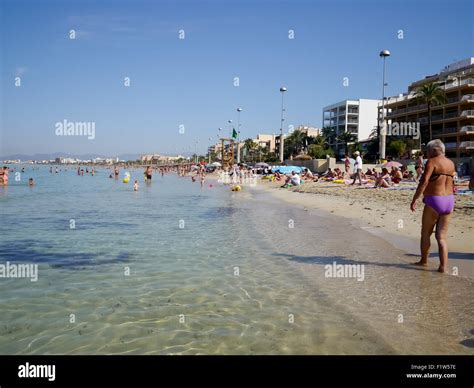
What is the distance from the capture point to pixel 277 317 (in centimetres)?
473

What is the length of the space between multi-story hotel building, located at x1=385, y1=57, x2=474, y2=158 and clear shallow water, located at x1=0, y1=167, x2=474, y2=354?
5558cm

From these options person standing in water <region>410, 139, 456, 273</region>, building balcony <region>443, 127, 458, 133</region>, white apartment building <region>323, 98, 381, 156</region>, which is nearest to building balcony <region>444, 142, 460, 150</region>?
building balcony <region>443, 127, 458, 133</region>

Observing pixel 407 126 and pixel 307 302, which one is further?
pixel 407 126

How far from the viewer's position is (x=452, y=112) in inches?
2356

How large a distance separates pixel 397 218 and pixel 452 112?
187 feet

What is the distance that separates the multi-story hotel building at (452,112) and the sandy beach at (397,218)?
4354 cm

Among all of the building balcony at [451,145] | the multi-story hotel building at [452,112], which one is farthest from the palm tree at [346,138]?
the building balcony at [451,145]

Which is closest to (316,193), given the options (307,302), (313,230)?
(313,230)

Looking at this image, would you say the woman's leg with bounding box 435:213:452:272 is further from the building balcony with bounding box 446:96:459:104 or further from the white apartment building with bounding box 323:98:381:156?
the white apartment building with bounding box 323:98:381:156

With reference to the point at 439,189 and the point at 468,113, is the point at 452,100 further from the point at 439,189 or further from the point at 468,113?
the point at 439,189

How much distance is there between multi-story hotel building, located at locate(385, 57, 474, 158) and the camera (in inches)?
2201

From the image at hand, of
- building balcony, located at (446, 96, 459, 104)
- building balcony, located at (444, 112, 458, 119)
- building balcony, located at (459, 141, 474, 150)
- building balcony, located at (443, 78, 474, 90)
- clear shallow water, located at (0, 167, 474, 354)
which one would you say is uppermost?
building balcony, located at (443, 78, 474, 90)
